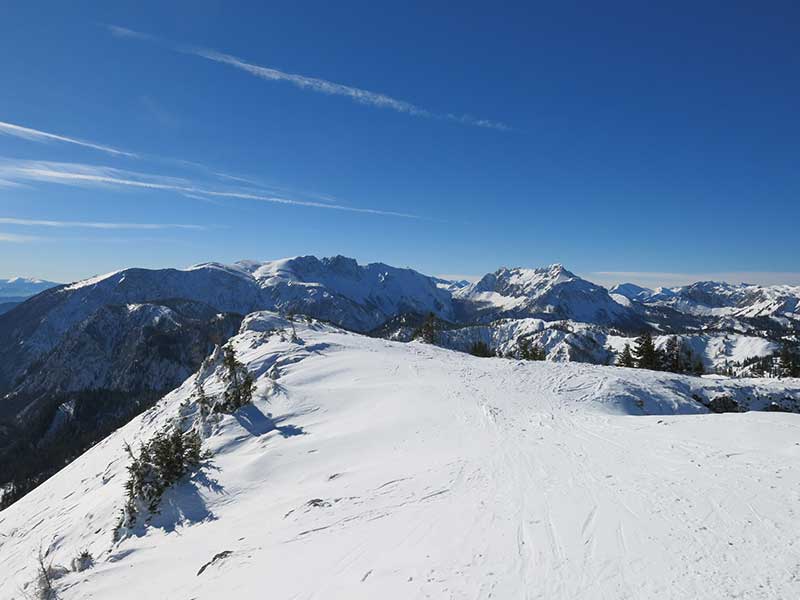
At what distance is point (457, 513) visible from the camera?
1212cm

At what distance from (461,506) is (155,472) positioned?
16157mm

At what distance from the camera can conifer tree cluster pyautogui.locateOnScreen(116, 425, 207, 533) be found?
18828 mm

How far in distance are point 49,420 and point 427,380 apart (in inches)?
8765

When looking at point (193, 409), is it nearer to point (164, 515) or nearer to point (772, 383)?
point (164, 515)

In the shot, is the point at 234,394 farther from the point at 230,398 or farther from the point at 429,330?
the point at 429,330

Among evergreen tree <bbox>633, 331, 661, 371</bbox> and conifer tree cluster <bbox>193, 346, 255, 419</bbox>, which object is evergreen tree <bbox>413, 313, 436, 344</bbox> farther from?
conifer tree cluster <bbox>193, 346, 255, 419</bbox>

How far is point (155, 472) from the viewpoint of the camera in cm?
2012

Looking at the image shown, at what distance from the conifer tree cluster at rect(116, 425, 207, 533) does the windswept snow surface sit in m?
0.79

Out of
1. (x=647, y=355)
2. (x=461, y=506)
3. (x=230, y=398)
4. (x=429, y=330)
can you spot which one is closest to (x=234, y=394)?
(x=230, y=398)

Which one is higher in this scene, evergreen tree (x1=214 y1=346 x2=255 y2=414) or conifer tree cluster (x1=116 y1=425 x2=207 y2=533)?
evergreen tree (x1=214 y1=346 x2=255 y2=414)

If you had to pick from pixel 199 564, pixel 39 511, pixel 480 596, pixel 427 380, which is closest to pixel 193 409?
pixel 39 511

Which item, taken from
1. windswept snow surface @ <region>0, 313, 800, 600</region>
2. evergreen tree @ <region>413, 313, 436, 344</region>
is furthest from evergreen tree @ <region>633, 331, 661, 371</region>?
evergreen tree @ <region>413, 313, 436, 344</region>

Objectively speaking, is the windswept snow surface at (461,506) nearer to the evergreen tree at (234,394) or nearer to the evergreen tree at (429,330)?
the evergreen tree at (234,394)

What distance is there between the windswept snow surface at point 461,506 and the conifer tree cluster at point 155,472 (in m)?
0.79
